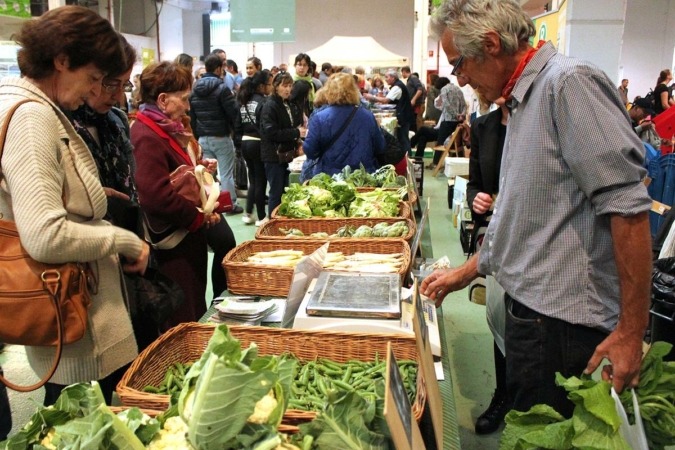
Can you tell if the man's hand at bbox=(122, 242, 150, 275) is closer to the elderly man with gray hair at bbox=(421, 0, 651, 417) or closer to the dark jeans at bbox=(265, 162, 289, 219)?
the elderly man with gray hair at bbox=(421, 0, 651, 417)

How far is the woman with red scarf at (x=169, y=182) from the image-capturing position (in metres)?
2.89

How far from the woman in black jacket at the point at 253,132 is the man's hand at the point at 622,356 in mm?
5532

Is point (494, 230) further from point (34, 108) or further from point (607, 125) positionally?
point (34, 108)

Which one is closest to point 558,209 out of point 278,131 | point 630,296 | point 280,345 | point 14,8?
point 630,296

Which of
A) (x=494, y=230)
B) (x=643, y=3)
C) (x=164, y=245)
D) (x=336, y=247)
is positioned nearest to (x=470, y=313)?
(x=336, y=247)

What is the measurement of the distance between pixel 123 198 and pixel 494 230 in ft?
4.59

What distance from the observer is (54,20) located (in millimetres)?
1683

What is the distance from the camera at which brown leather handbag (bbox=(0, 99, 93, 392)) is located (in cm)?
162

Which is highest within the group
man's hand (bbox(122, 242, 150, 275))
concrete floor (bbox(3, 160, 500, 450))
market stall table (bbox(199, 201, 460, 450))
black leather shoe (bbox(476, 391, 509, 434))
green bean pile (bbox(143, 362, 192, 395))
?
man's hand (bbox(122, 242, 150, 275))

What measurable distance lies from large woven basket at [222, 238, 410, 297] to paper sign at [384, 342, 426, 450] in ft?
4.14

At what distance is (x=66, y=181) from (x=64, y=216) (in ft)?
0.45

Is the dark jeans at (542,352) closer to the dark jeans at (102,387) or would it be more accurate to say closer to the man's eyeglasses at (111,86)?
the dark jeans at (102,387)

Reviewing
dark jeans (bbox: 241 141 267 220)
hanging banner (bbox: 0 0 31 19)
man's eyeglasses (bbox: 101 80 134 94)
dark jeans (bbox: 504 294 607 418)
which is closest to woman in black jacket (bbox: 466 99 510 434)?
dark jeans (bbox: 504 294 607 418)

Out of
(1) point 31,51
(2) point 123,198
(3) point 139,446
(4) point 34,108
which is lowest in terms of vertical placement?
(3) point 139,446
